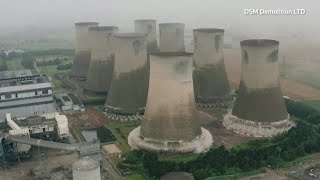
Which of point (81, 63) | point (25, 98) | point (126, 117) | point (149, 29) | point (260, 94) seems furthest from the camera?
point (81, 63)

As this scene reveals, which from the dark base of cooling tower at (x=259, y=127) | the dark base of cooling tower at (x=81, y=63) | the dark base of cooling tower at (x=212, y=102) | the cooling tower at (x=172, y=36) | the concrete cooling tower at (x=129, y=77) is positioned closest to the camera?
the dark base of cooling tower at (x=259, y=127)

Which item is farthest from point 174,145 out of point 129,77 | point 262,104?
point 129,77

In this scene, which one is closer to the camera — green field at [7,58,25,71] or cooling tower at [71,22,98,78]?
cooling tower at [71,22,98,78]

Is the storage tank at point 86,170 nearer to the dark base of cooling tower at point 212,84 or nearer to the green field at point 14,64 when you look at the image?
the dark base of cooling tower at point 212,84

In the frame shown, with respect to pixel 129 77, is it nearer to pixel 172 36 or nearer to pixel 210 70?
pixel 210 70

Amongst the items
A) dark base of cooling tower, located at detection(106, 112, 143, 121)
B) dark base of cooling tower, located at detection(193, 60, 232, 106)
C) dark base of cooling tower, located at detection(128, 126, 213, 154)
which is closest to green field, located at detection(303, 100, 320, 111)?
dark base of cooling tower, located at detection(193, 60, 232, 106)

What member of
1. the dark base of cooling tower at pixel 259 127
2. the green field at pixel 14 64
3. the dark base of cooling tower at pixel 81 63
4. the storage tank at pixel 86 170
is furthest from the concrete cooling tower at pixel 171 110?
the green field at pixel 14 64

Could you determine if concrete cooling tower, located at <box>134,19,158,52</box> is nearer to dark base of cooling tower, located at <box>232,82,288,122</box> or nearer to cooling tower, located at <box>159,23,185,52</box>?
cooling tower, located at <box>159,23,185,52</box>
